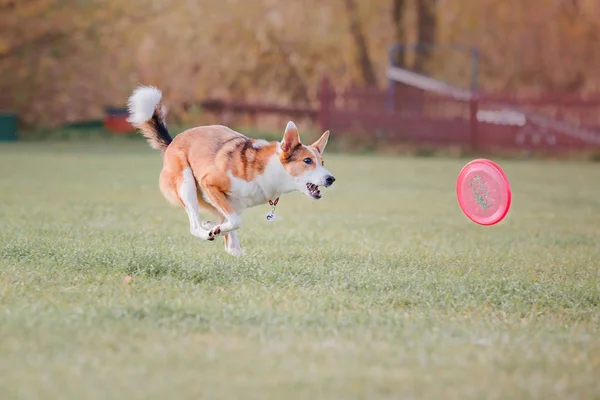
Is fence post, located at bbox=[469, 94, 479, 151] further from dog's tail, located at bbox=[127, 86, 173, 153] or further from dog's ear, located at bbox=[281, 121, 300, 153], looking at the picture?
dog's ear, located at bbox=[281, 121, 300, 153]

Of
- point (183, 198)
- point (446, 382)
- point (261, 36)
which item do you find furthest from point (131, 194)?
point (261, 36)

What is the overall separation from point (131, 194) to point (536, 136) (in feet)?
48.8

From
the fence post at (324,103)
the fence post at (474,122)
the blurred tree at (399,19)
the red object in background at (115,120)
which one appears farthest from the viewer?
the blurred tree at (399,19)

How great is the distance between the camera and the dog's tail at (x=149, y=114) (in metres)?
8.45

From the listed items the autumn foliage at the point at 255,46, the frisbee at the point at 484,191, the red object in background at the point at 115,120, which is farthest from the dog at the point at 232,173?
the red object in background at the point at 115,120

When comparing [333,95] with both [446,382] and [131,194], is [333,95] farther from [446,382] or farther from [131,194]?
[446,382]

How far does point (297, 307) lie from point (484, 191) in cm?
354

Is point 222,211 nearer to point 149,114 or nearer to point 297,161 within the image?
point 297,161

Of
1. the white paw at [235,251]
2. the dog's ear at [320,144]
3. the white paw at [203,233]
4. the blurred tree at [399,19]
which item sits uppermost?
the blurred tree at [399,19]

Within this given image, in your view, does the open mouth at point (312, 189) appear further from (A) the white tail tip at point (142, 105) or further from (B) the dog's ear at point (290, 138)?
(A) the white tail tip at point (142, 105)

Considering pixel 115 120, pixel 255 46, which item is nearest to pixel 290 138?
pixel 115 120

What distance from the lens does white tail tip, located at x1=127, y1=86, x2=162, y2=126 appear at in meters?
8.44

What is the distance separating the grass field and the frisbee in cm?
38

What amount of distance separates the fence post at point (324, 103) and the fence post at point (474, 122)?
3.96 meters
